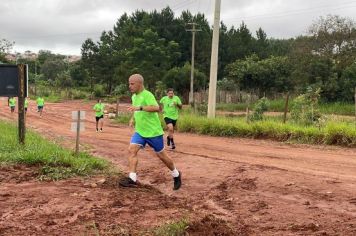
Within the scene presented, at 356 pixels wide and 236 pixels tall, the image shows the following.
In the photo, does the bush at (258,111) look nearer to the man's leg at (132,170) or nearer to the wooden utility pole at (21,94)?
the wooden utility pole at (21,94)

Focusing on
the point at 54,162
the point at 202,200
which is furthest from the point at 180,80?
the point at 202,200

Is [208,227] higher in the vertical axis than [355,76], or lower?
lower

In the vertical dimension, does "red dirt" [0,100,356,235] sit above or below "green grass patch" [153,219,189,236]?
below

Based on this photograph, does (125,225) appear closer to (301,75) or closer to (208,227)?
(208,227)

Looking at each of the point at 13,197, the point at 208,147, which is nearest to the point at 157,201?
the point at 13,197

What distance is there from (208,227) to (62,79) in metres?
70.2

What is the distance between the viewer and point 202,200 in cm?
732

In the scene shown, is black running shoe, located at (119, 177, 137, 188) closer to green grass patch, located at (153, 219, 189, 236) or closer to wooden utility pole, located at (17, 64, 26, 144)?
green grass patch, located at (153, 219, 189, 236)

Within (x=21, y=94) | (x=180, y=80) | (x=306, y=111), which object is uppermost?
(x=180, y=80)

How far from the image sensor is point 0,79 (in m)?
11.3

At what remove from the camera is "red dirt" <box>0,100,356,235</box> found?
5879mm

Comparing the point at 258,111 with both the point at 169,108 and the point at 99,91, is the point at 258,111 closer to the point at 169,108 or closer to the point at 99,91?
the point at 169,108

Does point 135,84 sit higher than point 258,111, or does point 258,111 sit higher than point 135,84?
point 135,84

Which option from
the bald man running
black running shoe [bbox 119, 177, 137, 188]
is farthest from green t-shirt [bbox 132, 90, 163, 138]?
black running shoe [bbox 119, 177, 137, 188]
